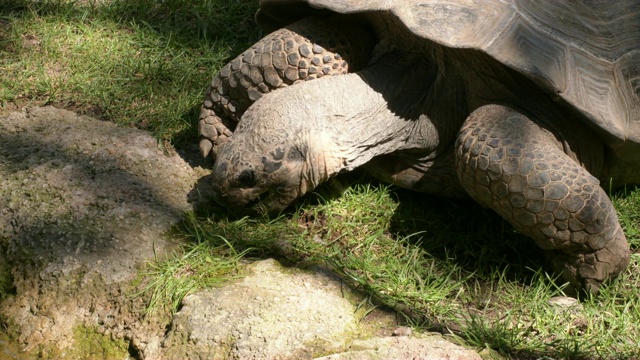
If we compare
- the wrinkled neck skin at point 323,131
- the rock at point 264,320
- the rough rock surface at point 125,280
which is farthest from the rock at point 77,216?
the wrinkled neck skin at point 323,131

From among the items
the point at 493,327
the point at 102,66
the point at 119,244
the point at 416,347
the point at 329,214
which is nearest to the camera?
the point at 416,347

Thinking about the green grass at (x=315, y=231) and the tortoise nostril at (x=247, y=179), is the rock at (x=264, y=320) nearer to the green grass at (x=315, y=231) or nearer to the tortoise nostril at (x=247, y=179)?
the green grass at (x=315, y=231)

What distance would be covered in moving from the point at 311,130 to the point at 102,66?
6.14 feet

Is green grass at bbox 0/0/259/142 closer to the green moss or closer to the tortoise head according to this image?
the tortoise head

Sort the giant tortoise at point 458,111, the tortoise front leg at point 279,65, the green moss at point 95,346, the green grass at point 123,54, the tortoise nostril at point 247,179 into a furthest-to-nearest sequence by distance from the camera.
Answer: the green grass at point 123,54
the tortoise front leg at point 279,65
the tortoise nostril at point 247,179
the giant tortoise at point 458,111
the green moss at point 95,346

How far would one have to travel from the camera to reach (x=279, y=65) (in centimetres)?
412

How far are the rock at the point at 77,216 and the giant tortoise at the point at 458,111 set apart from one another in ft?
1.19

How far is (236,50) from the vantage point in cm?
531

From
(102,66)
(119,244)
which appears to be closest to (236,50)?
(102,66)

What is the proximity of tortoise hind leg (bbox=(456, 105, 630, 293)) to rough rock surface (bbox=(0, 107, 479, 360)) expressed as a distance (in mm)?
748

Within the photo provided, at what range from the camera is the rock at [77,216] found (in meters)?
3.38

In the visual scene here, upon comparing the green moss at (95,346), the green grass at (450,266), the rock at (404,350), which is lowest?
the green moss at (95,346)

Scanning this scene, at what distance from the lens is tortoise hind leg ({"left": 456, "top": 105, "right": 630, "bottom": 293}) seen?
3.44 metres

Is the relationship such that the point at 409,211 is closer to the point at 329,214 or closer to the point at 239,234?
the point at 329,214
